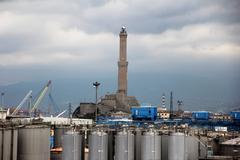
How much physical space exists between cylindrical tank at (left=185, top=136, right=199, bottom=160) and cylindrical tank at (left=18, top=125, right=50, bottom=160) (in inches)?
274

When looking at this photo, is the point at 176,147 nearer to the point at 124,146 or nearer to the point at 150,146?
the point at 150,146

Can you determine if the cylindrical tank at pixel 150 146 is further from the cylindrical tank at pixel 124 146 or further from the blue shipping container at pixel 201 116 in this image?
the blue shipping container at pixel 201 116

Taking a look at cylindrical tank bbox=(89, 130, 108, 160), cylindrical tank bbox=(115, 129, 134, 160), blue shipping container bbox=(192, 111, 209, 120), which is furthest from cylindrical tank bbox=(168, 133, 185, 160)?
blue shipping container bbox=(192, 111, 209, 120)

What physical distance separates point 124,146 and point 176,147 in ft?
6.23

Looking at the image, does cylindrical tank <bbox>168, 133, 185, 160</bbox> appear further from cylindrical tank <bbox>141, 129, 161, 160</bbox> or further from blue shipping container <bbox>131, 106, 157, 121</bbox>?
blue shipping container <bbox>131, 106, 157, 121</bbox>

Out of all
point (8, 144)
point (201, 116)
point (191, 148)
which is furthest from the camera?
point (201, 116)

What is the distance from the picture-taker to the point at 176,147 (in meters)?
17.9

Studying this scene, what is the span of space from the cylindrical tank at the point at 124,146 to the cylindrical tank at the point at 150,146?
44 cm

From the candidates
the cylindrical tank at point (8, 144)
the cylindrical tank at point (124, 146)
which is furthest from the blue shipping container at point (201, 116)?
the cylindrical tank at point (124, 146)

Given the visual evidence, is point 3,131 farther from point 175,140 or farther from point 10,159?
point 175,140

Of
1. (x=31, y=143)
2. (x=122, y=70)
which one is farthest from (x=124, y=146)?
(x=122, y=70)

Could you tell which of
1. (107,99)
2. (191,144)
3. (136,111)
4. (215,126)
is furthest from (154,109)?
(191,144)

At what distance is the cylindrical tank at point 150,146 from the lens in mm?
17875

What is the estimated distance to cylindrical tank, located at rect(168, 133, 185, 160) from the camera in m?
17.9
